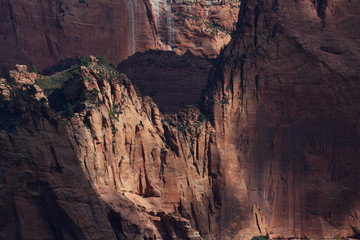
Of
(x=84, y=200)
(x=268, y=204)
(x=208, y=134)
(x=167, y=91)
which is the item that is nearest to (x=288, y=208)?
(x=268, y=204)

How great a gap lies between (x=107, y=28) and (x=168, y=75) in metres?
13.1

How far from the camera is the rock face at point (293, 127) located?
9419cm

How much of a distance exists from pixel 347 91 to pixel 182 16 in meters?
37.0

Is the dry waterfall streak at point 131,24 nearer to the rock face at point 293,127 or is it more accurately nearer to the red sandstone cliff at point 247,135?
the red sandstone cliff at point 247,135

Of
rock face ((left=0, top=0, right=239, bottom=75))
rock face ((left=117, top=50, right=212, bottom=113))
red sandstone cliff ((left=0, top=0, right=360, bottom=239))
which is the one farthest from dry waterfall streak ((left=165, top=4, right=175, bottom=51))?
red sandstone cliff ((left=0, top=0, right=360, bottom=239))

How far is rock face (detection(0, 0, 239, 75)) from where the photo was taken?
→ 11325 centimetres

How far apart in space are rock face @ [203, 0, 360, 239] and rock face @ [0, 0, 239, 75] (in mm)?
23778

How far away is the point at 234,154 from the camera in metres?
94.6

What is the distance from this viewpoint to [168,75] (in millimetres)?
110125

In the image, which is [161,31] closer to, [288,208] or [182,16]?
[182,16]

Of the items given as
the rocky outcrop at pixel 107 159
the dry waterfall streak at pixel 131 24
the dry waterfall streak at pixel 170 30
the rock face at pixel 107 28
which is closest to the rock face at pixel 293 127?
the rocky outcrop at pixel 107 159

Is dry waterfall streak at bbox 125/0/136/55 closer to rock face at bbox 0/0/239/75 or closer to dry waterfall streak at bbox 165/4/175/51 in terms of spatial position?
rock face at bbox 0/0/239/75

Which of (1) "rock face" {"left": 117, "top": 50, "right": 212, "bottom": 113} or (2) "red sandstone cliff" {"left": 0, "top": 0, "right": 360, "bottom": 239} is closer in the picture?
(2) "red sandstone cliff" {"left": 0, "top": 0, "right": 360, "bottom": 239}

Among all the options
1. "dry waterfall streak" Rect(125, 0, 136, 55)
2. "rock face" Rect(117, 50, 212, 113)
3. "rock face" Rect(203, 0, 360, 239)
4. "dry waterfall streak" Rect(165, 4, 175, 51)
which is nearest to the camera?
"rock face" Rect(203, 0, 360, 239)
